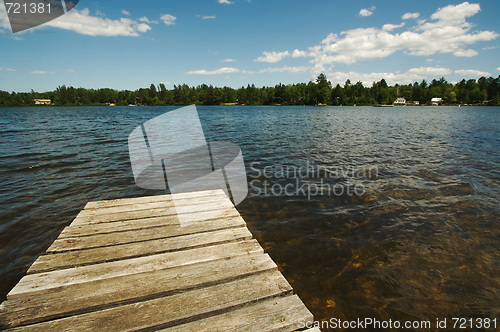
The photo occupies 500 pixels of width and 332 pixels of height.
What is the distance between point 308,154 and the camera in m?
13.5

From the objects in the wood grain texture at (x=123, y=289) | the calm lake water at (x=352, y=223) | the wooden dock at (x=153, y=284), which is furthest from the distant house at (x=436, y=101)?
the wood grain texture at (x=123, y=289)

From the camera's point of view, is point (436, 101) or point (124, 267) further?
point (436, 101)

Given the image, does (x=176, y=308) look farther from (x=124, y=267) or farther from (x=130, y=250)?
(x=130, y=250)

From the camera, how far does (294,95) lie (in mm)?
159250

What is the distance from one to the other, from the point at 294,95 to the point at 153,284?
168 m

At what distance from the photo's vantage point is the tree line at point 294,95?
14400 cm

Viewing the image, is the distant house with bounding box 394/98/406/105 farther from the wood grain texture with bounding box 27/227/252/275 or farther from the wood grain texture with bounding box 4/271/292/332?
the wood grain texture with bounding box 4/271/292/332

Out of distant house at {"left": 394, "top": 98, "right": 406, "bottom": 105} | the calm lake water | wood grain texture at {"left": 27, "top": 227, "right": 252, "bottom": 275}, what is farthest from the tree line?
wood grain texture at {"left": 27, "top": 227, "right": 252, "bottom": 275}

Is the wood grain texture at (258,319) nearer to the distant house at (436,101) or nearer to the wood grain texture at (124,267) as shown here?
the wood grain texture at (124,267)

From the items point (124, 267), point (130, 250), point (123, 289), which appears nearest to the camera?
point (123, 289)

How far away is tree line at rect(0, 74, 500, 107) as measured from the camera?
5669 inches

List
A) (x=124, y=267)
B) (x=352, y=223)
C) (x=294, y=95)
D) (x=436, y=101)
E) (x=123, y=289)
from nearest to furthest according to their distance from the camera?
(x=123, y=289) < (x=124, y=267) < (x=352, y=223) < (x=436, y=101) < (x=294, y=95)

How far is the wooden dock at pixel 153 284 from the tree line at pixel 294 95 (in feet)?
518

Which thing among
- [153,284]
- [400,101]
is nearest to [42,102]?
[153,284]
